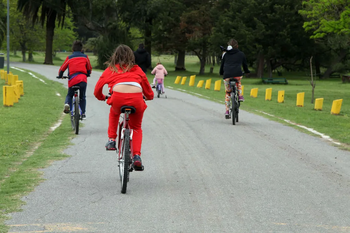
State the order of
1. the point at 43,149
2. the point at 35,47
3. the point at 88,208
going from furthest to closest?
the point at 35,47, the point at 43,149, the point at 88,208

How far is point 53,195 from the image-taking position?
259 inches

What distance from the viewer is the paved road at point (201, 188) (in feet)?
18.0

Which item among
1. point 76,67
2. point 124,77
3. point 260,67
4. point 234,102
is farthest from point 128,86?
point 260,67

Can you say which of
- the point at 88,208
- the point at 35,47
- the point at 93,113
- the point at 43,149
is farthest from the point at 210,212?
the point at 35,47

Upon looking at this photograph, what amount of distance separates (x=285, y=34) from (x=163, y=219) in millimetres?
46800

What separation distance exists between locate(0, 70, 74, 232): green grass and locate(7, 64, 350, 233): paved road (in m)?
0.22

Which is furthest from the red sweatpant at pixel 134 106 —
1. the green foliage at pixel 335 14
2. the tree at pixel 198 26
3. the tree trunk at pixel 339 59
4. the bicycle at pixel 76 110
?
the tree trunk at pixel 339 59

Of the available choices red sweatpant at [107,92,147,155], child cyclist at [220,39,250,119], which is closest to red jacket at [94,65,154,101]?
red sweatpant at [107,92,147,155]

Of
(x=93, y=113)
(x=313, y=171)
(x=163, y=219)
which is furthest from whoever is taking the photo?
(x=93, y=113)

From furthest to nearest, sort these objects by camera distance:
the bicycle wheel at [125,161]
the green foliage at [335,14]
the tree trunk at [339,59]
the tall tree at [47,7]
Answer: the tall tree at [47,7], the tree trunk at [339,59], the green foliage at [335,14], the bicycle wheel at [125,161]

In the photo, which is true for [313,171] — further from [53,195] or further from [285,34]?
[285,34]

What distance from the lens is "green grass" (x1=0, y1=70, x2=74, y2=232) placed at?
6.77 m

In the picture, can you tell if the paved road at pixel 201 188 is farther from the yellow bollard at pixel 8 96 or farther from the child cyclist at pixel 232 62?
the yellow bollard at pixel 8 96

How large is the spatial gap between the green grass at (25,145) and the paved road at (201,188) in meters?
0.22
